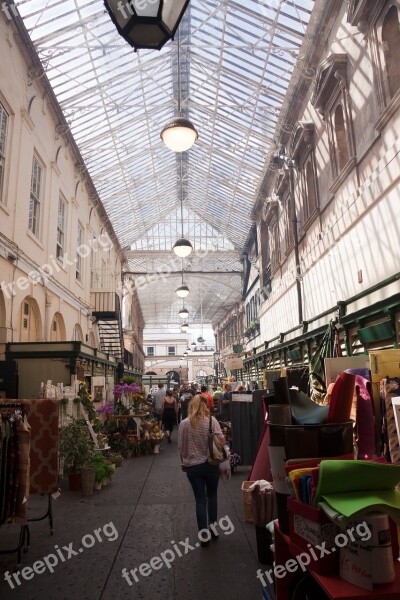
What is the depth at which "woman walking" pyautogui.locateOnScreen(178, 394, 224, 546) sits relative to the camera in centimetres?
521

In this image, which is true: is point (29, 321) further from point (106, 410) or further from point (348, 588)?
point (348, 588)

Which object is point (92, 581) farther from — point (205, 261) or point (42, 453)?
point (205, 261)

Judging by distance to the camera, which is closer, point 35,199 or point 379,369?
point 379,369

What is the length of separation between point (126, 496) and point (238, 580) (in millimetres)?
3484

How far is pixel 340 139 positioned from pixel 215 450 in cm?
856

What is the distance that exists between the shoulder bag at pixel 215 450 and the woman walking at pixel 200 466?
0.18 ft

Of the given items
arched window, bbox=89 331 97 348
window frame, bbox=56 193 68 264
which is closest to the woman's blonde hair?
window frame, bbox=56 193 68 264

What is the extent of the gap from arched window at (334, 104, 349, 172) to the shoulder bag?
7666mm

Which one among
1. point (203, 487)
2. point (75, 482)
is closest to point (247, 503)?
point (203, 487)

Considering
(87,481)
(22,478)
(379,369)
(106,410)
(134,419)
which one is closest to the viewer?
(379,369)

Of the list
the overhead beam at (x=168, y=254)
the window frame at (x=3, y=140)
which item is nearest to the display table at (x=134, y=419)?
the window frame at (x=3, y=140)

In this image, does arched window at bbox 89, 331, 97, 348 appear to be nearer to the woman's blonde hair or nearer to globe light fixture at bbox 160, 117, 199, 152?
globe light fixture at bbox 160, 117, 199, 152

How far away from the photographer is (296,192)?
15047mm

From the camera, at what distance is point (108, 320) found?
70.1 feet
